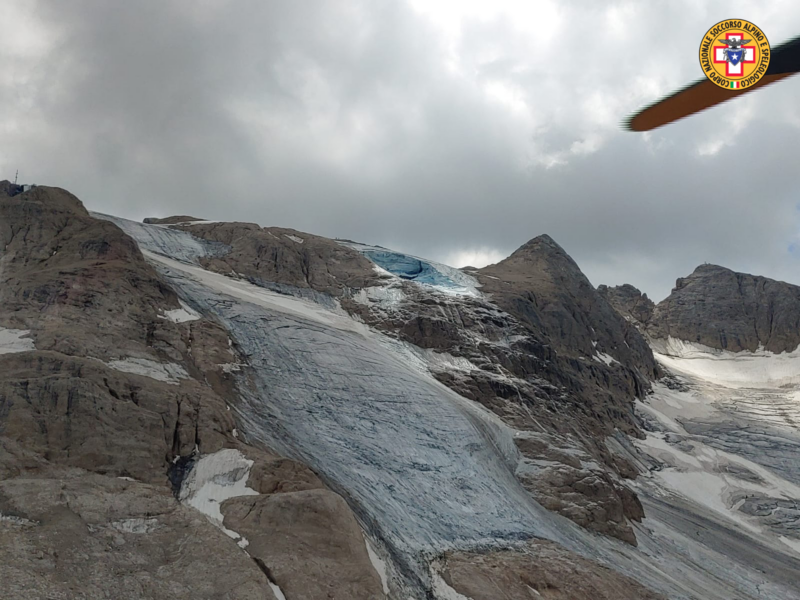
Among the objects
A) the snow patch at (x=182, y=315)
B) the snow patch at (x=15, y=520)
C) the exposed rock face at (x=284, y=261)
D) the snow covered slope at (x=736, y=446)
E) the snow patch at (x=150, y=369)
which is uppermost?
the exposed rock face at (x=284, y=261)

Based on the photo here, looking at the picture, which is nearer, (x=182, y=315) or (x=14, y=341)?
(x=14, y=341)

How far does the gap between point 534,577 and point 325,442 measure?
36.3 feet

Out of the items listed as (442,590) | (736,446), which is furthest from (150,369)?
(736,446)

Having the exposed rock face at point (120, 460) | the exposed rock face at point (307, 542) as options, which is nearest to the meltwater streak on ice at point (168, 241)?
the exposed rock face at point (120, 460)

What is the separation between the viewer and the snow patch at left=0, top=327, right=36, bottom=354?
22172 millimetres

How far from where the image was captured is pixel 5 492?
14672 mm

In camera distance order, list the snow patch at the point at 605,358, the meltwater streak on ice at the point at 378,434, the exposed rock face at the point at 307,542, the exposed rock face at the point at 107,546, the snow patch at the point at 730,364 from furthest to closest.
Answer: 1. the snow patch at the point at 730,364
2. the snow patch at the point at 605,358
3. the meltwater streak on ice at the point at 378,434
4. the exposed rock face at the point at 307,542
5. the exposed rock face at the point at 107,546

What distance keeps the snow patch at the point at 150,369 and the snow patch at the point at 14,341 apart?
3097 mm

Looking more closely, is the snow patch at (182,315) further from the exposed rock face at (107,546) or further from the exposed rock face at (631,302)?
the exposed rock face at (631,302)

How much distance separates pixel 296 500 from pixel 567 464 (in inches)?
854

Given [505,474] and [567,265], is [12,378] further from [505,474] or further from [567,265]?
[567,265]

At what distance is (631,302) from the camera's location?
123 metres

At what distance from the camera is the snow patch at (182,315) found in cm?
3127

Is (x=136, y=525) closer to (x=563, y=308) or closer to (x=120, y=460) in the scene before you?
(x=120, y=460)
